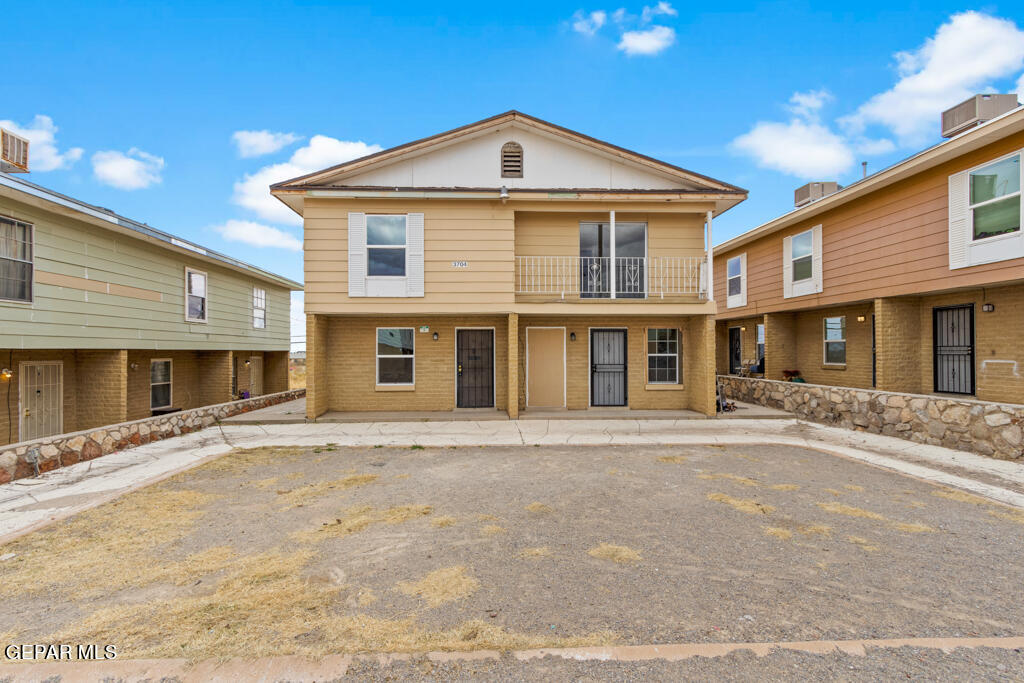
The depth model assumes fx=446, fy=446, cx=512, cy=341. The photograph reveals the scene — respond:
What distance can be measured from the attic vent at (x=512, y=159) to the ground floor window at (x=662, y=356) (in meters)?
5.62

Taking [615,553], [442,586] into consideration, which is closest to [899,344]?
[615,553]

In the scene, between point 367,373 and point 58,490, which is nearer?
point 58,490

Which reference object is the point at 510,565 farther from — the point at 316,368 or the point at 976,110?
the point at 976,110

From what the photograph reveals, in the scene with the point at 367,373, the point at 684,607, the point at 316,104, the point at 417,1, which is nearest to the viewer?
the point at 684,607

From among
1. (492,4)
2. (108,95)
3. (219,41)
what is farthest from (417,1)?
(108,95)

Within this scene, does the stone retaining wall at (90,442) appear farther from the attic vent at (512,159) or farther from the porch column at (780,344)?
the porch column at (780,344)

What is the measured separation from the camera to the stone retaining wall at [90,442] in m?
6.55

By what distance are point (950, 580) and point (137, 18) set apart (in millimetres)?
21526

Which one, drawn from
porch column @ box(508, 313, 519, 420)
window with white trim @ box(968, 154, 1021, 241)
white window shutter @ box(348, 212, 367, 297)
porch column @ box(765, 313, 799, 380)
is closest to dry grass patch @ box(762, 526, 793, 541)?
porch column @ box(508, 313, 519, 420)

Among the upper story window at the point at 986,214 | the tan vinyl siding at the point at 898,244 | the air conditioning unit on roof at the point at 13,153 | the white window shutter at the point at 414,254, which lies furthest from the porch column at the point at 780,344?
the air conditioning unit on roof at the point at 13,153

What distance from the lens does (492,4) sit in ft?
61.8

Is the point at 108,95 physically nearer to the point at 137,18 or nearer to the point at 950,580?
the point at 137,18

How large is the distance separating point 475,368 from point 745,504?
800 centimetres

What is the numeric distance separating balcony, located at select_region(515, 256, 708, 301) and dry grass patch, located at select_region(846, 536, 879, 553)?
799 centimetres
